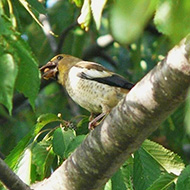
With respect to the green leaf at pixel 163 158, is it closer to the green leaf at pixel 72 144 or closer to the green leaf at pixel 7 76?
the green leaf at pixel 72 144

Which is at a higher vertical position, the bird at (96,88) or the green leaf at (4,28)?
the green leaf at (4,28)

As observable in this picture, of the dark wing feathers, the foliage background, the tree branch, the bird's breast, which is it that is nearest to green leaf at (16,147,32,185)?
the foliage background

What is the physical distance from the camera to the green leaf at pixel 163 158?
10.5 ft

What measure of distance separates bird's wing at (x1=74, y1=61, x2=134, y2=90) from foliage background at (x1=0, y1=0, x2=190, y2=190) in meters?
0.51

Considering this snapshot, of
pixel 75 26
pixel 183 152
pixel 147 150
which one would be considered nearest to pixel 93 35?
pixel 75 26

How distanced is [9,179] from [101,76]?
2128mm

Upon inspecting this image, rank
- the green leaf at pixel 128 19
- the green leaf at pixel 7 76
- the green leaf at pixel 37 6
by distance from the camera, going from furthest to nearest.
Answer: the green leaf at pixel 37 6, the green leaf at pixel 7 76, the green leaf at pixel 128 19

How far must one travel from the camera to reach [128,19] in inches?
35.6

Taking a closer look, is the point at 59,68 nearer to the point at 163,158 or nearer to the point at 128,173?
the point at 163,158

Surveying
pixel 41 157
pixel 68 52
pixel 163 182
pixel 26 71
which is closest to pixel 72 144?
pixel 41 157

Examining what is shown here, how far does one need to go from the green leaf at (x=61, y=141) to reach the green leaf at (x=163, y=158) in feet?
1.42

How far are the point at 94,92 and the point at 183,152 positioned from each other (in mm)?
3045

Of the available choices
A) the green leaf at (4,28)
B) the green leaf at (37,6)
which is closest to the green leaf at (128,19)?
the green leaf at (4,28)

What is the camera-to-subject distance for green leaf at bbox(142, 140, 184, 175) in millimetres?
3195
